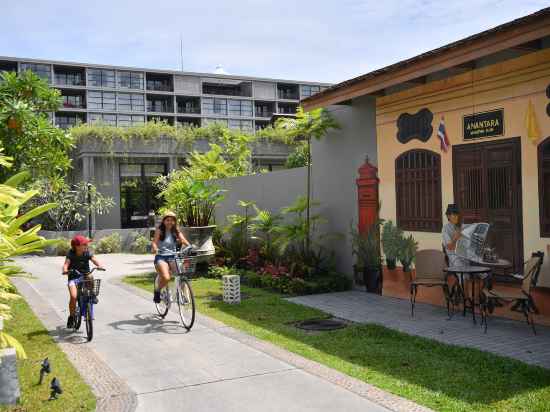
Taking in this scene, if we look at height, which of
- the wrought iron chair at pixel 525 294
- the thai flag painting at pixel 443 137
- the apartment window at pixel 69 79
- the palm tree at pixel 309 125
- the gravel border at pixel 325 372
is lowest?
the gravel border at pixel 325 372

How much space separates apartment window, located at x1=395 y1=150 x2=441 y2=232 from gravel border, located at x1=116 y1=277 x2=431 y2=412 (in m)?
3.91

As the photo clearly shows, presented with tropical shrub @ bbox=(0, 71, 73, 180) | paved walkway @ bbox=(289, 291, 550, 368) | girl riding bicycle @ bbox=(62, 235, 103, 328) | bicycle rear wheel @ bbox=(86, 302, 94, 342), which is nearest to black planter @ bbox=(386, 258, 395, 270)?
paved walkway @ bbox=(289, 291, 550, 368)

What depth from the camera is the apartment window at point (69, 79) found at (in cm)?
6644

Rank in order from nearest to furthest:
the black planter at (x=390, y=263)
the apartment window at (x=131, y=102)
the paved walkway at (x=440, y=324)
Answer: the paved walkway at (x=440, y=324) → the black planter at (x=390, y=263) → the apartment window at (x=131, y=102)

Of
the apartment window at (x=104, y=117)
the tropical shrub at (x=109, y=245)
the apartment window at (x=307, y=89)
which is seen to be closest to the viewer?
the tropical shrub at (x=109, y=245)

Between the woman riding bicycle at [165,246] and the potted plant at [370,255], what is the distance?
149 inches

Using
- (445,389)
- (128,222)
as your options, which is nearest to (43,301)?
(445,389)

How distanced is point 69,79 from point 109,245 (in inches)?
1908

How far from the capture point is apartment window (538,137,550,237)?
25.7ft

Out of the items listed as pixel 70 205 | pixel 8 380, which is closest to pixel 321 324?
pixel 8 380

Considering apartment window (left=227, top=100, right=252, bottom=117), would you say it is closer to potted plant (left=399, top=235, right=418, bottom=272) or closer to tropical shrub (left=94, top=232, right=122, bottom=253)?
tropical shrub (left=94, top=232, right=122, bottom=253)

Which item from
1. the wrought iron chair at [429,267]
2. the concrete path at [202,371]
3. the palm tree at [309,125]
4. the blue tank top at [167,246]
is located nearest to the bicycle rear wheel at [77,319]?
the concrete path at [202,371]

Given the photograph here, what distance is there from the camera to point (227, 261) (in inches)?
594

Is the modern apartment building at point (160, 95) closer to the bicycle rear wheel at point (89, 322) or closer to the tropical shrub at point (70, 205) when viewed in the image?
the tropical shrub at point (70, 205)
